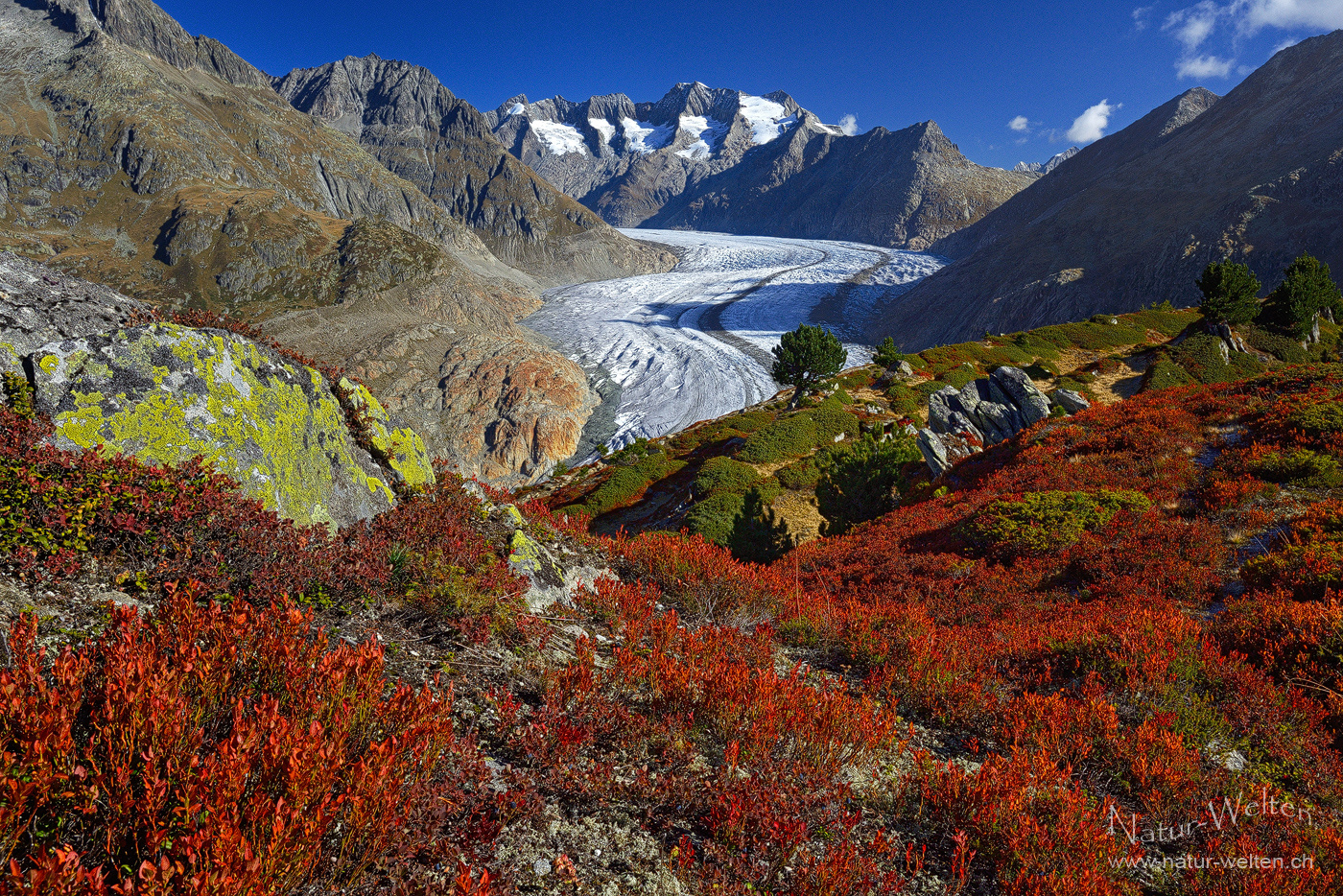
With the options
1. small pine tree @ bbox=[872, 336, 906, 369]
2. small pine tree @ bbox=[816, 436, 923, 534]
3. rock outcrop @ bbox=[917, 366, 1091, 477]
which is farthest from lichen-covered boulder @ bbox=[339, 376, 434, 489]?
small pine tree @ bbox=[872, 336, 906, 369]

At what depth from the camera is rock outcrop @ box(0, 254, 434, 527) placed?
521cm

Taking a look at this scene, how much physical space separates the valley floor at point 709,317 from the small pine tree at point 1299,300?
49.8 metres

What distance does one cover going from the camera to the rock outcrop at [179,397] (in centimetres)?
521

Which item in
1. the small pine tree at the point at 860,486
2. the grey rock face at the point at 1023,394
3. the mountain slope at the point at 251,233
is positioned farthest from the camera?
the mountain slope at the point at 251,233

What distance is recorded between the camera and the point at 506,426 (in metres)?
75.9

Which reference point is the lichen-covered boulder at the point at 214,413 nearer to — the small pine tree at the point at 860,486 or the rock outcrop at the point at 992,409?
the small pine tree at the point at 860,486

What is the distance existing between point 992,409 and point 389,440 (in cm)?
2615

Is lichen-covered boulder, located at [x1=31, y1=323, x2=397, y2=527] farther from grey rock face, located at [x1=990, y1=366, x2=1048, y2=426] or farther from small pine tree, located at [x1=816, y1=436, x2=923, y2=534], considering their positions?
grey rock face, located at [x1=990, y1=366, x2=1048, y2=426]

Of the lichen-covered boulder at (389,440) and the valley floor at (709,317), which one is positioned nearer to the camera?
the lichen-covered boulder at (389,440)

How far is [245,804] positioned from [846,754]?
384 cm

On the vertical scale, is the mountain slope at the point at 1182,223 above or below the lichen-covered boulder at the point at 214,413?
above

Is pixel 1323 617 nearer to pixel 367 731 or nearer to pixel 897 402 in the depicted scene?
pixel 367 731

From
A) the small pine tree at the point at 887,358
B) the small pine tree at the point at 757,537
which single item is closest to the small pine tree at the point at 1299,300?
the small pine tree at the point at 887,358

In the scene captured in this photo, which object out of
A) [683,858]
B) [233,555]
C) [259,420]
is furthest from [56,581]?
[683,858]
